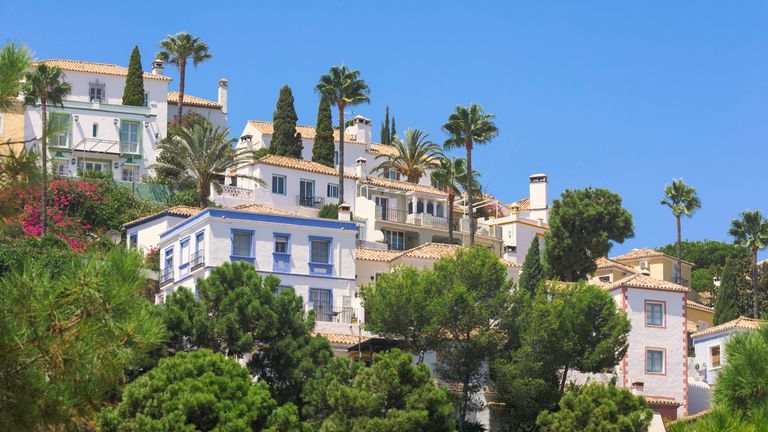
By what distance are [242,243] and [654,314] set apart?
2160cm

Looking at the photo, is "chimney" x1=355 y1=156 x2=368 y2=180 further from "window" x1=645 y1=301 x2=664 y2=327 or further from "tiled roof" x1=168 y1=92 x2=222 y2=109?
"window" x1=645 y1=301 x2=664 y2=327

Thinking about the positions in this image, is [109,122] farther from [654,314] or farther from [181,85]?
[654,314]

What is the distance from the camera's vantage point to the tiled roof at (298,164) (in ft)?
292

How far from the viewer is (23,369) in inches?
719

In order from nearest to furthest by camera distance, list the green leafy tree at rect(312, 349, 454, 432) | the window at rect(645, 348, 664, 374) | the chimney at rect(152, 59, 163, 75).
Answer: the green leafy tree at rect(312, 349, 454, 432) → the window at rect(645, 348, 664, 374) → the chimney at rect(152, 59, 163, 75)

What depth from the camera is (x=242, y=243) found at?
67438mm

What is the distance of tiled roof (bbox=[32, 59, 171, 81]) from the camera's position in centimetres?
10175

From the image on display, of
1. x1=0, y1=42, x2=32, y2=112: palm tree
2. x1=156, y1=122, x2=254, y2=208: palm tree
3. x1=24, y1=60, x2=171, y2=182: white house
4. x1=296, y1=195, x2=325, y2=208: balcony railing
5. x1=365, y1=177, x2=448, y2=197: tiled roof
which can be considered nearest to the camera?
x1=0, y1=42, x2=32, y2=112: palm tree

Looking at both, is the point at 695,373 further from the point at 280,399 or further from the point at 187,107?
the point at 187,107

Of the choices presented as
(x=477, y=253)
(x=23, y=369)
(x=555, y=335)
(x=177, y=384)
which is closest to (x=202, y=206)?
(x=477, y=253)

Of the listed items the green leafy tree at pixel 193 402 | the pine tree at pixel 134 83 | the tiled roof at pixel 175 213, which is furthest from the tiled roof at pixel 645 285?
the pine tree at pixel 134 83

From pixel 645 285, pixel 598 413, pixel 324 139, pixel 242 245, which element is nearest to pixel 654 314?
pixel 645 285

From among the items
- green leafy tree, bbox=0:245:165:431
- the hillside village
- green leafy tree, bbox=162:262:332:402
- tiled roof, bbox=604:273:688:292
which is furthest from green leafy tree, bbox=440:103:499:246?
green leafy tree, bbox=0:245:165:431

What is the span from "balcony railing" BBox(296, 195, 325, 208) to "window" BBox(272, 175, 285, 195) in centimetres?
132
